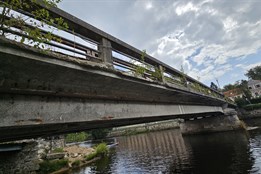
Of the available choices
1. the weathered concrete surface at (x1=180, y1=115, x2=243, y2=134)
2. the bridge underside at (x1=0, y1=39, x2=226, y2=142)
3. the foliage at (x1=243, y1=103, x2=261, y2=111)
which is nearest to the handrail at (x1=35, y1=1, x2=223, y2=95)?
the bridge underside at (x1=0, y1=39, x2=226, y2=142)

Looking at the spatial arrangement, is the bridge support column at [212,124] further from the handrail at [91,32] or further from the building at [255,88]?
the building at [255,88]

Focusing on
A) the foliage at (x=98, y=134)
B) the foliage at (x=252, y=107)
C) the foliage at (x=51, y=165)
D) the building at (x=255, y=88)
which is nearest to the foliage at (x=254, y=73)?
the building at (x=255, y=88)

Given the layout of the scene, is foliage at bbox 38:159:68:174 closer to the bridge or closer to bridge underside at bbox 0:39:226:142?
the bridge

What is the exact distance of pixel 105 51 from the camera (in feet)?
18.3

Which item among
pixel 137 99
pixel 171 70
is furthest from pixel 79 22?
pixel 171 70

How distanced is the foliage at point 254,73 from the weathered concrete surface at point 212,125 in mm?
64327

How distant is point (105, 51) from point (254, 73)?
89887 mm

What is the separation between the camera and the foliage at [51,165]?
13.9 m

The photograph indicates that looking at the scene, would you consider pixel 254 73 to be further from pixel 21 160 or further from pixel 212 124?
pixel 21 160

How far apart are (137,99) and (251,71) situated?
89.2m

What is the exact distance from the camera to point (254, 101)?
44.8 m

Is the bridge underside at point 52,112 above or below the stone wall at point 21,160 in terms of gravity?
above

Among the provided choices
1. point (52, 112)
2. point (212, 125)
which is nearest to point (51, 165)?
point (52, 112)

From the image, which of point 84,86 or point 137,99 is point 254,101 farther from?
point 84,86
